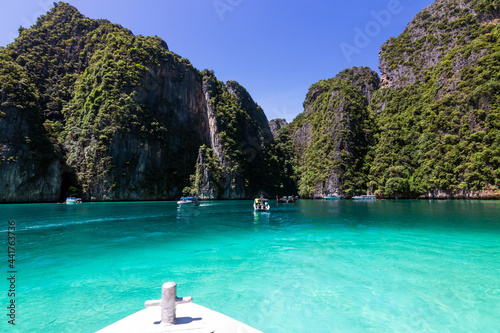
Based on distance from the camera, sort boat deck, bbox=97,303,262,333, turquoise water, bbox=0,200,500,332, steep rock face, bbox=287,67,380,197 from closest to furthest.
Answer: boat deck, bbox=97,303,262,333
turquoise water, bbox=0,200,500,332
steep rock face, bbox=287,67,380,197

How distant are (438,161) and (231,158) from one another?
65.9 metres

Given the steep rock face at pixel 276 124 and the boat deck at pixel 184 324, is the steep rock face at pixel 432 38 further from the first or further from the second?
the boat deck at pixel 184 324

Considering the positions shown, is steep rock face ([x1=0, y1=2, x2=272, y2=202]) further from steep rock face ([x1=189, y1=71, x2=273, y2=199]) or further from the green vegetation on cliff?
the green vegetation on cliff

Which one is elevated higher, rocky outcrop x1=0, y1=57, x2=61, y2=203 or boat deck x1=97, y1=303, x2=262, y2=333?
rocky outcrop x1=0, y1=57, x2=61, y2=203

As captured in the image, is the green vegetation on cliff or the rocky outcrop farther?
the green vegetation on cliff

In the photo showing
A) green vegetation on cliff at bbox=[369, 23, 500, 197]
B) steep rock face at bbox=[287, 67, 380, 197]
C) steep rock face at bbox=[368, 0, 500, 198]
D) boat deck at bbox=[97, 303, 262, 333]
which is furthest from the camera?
steep rock face at bbox=[287, 67, 380, 197]

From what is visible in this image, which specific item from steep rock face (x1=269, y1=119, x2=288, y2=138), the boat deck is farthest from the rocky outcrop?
steep rock face (x1=269, y1=119, x2=288, y2=138)

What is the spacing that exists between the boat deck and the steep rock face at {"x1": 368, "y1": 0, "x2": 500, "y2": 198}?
77.7m

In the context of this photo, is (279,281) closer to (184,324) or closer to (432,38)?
(184,324)

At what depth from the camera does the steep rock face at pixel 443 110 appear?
Answer: 2416 inches

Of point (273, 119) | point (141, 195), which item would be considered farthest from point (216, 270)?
point (273, 119)

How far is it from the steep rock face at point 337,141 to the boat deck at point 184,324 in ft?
306

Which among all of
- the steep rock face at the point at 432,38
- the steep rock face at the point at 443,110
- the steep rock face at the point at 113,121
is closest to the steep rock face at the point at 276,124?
the steep rock face at the point at 113,121

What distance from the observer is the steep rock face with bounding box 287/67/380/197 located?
93.1m
